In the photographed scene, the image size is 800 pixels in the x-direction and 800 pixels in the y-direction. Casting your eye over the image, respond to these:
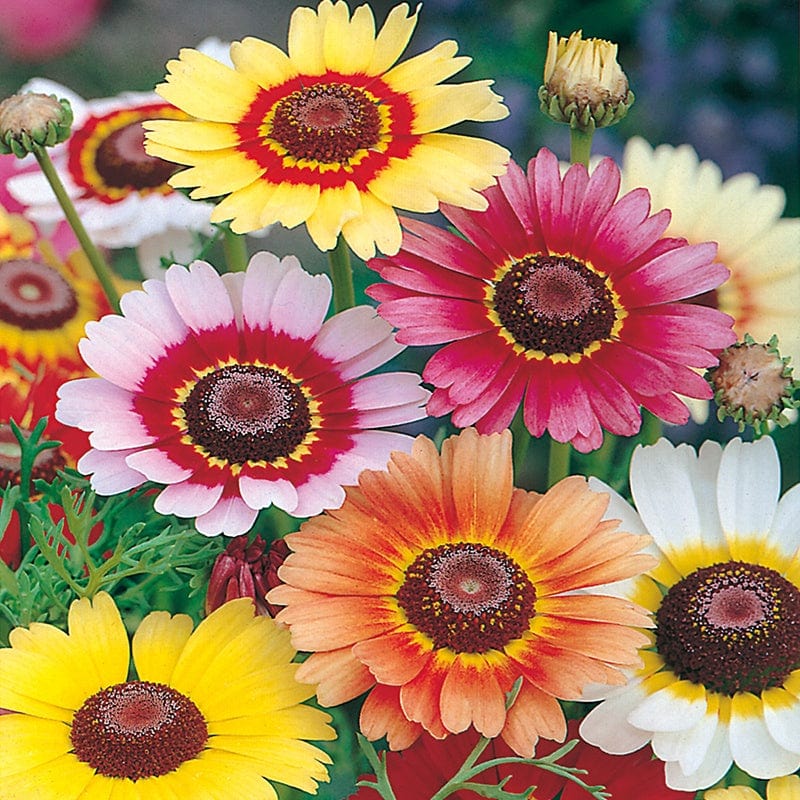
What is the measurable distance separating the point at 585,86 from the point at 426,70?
6cm

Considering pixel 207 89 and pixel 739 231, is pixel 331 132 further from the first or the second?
pixel 739 231

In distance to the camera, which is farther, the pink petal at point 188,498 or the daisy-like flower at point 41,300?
the daisy-like flower at point 41,300

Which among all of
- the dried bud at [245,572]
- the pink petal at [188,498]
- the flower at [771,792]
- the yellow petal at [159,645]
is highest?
the pink petal at [188,498]

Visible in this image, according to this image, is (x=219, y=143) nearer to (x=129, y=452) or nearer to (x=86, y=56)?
(x=129, y=452)

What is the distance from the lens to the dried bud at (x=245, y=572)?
474 mm

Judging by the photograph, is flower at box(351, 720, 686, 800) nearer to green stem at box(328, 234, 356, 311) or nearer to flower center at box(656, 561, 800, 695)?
flower center at box(656, 561, 800, 695)

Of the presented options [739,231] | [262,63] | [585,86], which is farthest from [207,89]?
[739,231]

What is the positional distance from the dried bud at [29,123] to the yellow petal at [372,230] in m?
0.15

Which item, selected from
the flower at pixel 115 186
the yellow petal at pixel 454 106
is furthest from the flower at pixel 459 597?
the flower at pixel 115 186

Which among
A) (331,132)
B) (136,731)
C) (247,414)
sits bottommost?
(136,731)

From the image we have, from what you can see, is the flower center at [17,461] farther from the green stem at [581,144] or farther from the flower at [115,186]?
the green stem at [581,144]

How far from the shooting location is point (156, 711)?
458mm

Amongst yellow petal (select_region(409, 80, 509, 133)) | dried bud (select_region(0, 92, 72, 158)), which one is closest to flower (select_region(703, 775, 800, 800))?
yellow petal (select_region(409, 80, 509, 133))

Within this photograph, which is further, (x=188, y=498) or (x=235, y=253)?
(x=235, y=253)
